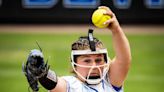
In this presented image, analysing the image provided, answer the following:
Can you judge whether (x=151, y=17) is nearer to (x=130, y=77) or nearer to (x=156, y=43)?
(x=156, y=43)

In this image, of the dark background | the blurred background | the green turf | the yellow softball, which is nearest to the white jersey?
the yellow softball

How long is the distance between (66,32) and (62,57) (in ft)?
9.62

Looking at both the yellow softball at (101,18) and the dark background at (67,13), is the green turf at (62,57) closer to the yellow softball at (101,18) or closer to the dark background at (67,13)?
the dark background at (67,13)

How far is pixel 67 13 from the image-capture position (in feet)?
57.3

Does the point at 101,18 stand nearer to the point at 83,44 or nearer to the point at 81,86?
the point at 83,44

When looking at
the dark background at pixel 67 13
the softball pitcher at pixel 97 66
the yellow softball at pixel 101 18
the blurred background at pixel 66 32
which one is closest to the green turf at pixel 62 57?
the blurred background at pixel 66 32

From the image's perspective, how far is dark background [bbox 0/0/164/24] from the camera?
1734 cm

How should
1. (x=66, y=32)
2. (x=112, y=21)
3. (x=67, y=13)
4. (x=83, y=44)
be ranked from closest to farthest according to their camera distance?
(x=112, y=21) → (x=83, y=44) → (x=66, y=32) → (x=67, y=13)

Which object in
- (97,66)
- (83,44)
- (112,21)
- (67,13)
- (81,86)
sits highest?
(112,21)

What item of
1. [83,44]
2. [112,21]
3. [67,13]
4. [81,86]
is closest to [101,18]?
[112,21]

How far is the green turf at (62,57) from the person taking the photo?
11.6 m

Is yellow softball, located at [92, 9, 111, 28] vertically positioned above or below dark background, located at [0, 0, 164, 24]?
above

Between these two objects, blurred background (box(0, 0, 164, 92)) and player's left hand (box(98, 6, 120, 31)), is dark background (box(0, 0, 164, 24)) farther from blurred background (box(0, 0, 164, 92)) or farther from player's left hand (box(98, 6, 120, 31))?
player's left hand (box(98, 6, 120, 31))

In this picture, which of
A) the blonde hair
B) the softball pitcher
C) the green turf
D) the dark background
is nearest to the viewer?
the softball pitcher
